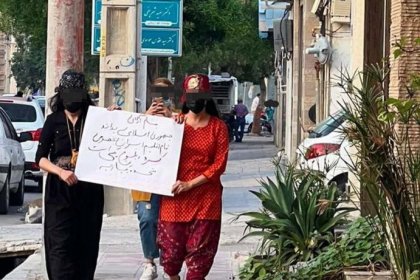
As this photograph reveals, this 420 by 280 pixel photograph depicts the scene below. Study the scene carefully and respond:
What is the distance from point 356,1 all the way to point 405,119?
5529mm

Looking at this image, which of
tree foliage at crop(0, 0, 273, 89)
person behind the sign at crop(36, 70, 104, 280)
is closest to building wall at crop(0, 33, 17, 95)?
tree foliage at crop(0, 0, 273, 89)

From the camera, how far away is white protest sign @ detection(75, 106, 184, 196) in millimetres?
8625

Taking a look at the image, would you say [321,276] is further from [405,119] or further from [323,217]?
[405,119]

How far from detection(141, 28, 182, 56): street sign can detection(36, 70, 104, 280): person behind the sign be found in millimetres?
9916

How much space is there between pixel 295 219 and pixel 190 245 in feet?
3.83

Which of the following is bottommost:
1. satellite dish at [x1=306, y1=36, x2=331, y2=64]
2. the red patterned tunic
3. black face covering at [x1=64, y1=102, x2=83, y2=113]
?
the red patterned tunic

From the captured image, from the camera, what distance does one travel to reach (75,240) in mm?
8672

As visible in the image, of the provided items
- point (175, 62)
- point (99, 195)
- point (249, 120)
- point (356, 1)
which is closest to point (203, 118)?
point (99, 195)

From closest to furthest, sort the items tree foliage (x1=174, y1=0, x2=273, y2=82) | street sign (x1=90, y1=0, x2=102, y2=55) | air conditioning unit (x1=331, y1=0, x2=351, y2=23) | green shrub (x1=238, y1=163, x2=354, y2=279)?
green shrub (x1=238, y1=163, x2=354, y2=279), street sign (x1=90, y1=0, x2=102, y2=55), air conditioning unit (x1=331, y1=0, x2=351, y2=23), tree foliage (x1=174, y1=0, x2=273, y2=82)

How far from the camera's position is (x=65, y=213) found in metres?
8.58

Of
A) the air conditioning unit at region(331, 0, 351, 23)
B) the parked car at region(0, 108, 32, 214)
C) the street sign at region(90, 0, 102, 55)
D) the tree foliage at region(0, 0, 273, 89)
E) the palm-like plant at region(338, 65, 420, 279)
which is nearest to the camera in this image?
the palm-like plant at region(338, 65, 420, 279)

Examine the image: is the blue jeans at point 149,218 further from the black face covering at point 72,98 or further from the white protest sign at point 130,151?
the black face covering at point 72,98

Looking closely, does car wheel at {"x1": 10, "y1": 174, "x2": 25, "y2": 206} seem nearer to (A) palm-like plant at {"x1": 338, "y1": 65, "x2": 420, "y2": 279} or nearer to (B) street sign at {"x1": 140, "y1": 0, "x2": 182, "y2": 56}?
(B) street sign at {"x1": 140, "y1": 0, "x2": 182, "y2": 56}

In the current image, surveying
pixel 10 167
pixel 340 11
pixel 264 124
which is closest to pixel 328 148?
pixel 10 167
